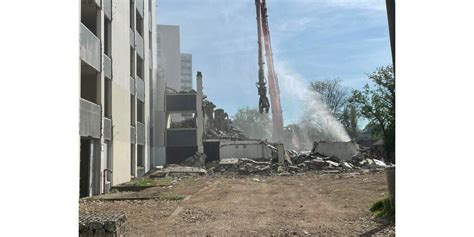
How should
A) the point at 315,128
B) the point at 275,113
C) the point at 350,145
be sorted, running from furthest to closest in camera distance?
1. the point at 315,128
2. the point at 350,145
3. the point at 275,113

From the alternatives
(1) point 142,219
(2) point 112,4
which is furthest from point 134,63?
Result: (1) point 142,219

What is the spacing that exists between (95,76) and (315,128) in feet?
76.8

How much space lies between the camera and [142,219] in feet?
29.7

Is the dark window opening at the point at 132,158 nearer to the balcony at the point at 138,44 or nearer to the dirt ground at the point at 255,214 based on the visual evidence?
the balcony at the point at 138,44

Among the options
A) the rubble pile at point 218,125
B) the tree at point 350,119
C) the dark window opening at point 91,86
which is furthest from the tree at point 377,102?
the dark window opening at point 91,86

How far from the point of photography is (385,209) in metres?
8.56

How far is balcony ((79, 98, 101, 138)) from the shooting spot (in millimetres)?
13195

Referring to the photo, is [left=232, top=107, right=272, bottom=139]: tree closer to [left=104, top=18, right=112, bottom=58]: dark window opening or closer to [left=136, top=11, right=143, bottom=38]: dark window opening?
[left=136, top=11, right=143, bottom=38]: dark window opening

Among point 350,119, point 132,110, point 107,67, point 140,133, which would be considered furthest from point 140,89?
point 350,119

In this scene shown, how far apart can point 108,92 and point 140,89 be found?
303 inches

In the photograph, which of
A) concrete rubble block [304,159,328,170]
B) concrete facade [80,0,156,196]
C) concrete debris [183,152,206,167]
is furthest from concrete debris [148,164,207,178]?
concrete rubble block [304,159,328,170]
